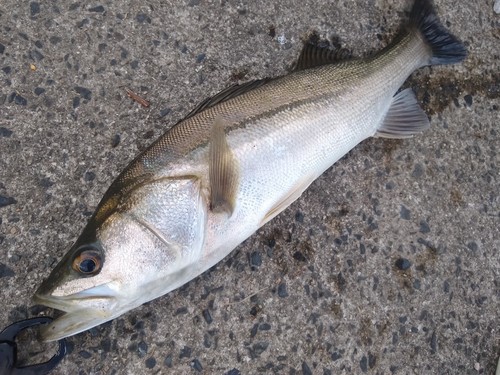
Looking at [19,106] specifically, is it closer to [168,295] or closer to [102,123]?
[102,123]

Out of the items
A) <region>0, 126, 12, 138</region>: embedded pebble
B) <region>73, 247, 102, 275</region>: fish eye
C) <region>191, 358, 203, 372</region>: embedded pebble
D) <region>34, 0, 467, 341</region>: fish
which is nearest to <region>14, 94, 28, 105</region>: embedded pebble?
<region>0, 126, 12, 138</region>: embedded pebble

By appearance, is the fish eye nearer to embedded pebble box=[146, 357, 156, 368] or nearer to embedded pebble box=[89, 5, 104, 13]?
embedded pebble box=[146, 357, 156, 368]

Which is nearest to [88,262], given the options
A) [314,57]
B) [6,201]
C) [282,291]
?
[6,201]

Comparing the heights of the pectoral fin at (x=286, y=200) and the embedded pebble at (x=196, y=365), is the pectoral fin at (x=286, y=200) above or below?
above

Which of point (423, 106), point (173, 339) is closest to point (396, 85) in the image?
point (423, 106)

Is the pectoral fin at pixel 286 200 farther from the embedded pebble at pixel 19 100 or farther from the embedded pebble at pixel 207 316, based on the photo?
the embedded pebble at pixel 19 100

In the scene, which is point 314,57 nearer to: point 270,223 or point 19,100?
point 270,223

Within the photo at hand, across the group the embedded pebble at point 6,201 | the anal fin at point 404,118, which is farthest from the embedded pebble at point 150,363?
the anal fin at point 404,118

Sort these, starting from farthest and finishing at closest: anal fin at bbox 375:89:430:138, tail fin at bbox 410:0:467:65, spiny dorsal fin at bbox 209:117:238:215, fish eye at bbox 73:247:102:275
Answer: tail fin at bbox 410:0:467:65 < anal fin at bbox 375:89:430:138 < spiny dorsal fin at bbox 209:117:238:215 < fish eye at bbox 73:247:102:275
